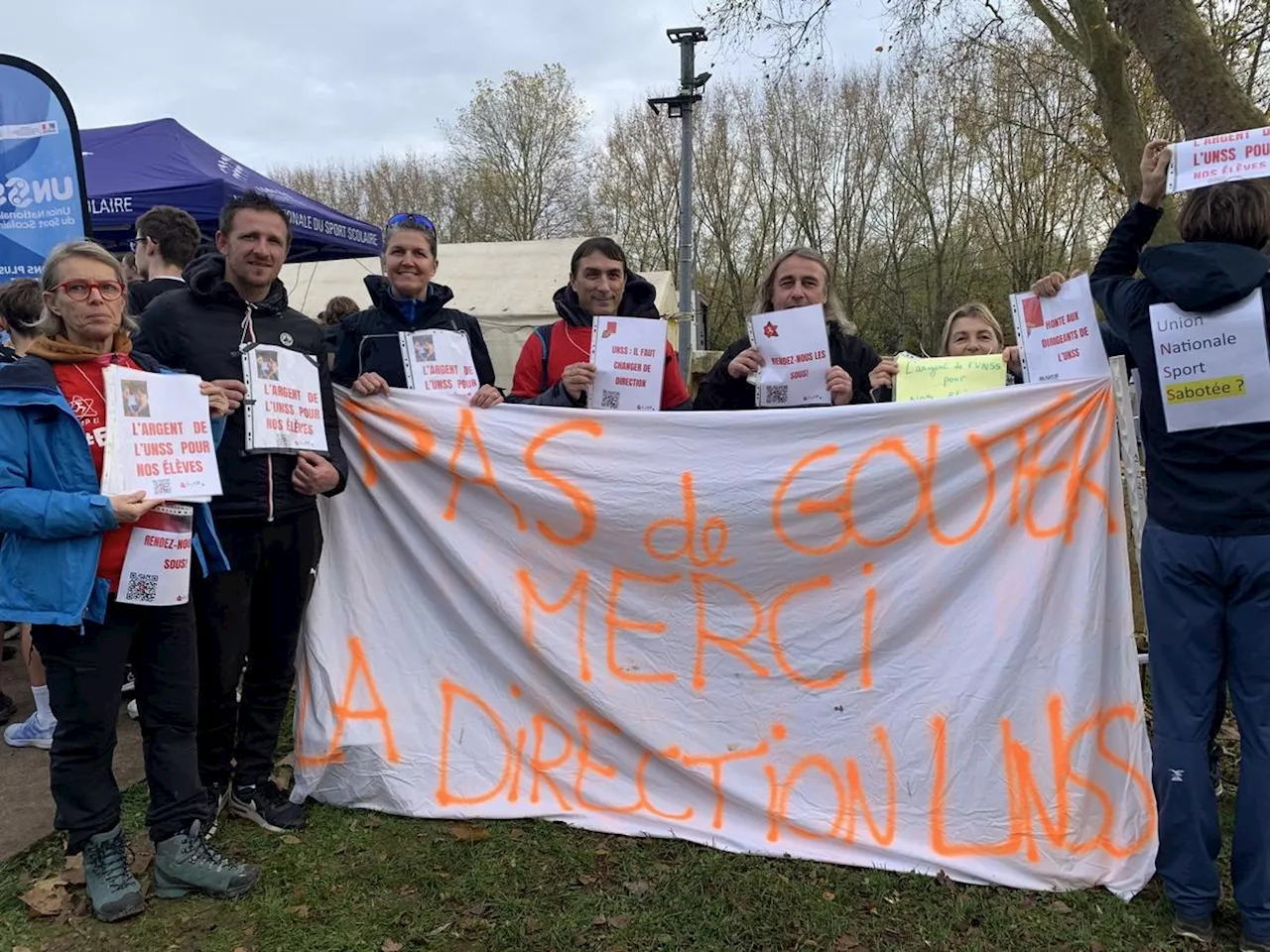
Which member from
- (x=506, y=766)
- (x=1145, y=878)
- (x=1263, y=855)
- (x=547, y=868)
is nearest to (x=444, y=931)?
(x=547, y=868)

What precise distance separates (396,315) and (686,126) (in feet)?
29.1

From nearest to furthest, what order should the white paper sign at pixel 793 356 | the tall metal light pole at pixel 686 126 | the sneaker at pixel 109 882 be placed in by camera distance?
1. the sneaker at pixel 109 882
2. the white paper sign at pixel 793 356
3. the tall metal light pole at pixel 686 126

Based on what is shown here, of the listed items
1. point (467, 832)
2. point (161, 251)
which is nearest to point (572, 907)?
point (467, 832)

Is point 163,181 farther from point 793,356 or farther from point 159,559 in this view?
point 793,356

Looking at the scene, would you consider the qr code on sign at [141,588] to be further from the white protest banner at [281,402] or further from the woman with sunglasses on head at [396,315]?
the woman with sunglasses on head at [396,315]

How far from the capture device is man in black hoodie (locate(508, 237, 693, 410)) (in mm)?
3275

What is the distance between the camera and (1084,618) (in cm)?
258

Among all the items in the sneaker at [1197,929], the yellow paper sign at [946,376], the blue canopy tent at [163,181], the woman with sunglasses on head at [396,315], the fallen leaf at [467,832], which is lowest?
the sneaker at [1197,929]

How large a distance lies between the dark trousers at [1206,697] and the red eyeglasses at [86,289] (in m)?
3.00

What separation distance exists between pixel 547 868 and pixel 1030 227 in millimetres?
20350

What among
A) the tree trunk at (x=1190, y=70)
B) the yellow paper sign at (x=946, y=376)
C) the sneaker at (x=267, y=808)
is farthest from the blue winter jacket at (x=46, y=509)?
the tree trunk at (x=1190, y=70)

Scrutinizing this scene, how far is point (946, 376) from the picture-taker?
2945 millimetres

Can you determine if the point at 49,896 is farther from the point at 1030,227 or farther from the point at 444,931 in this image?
the point at 1030,227

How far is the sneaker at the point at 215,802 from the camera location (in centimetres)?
278
